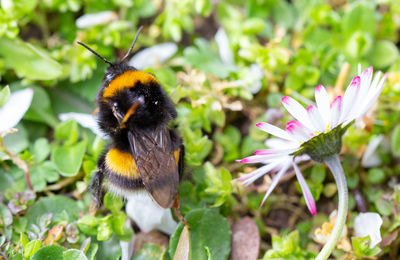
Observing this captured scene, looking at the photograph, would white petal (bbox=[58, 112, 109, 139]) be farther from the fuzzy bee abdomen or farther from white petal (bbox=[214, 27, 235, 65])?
white petal (bbox=[214, 27, 235, 65])

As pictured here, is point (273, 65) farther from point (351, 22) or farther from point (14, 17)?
point (14, 17)

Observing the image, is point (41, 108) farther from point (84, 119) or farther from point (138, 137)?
point (138, 137)

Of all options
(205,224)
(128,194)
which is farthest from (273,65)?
(128,194)

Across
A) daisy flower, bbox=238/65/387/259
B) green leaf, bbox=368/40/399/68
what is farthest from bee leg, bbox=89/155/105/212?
green leaf, bbox=368/40/399/68

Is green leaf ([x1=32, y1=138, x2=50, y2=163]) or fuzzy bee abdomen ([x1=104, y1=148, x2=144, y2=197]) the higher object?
fuzzy bee abdomen ([x1=104, y1=148, x2=144, y2=197])

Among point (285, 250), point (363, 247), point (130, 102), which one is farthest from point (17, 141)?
point (363, 247)

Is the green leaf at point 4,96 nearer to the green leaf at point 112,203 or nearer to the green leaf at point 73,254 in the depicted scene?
the green leaf at point 112,203
